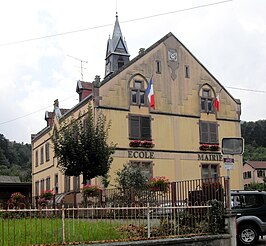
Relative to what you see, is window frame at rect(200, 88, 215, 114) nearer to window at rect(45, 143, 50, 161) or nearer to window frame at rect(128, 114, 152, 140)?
window frame at rect(128, 114, 152, 140)

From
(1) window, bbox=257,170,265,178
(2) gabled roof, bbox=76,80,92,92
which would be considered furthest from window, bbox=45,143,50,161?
(1) window, bbox=257,170,265,178

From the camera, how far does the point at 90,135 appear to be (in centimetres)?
2503

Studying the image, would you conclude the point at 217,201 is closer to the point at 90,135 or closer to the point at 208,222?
the point at 208,222

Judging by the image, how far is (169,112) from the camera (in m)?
→ 34.5

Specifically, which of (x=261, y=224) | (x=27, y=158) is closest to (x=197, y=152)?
(x=261, y=224)

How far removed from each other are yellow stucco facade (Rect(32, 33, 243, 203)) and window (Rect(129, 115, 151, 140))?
7cm

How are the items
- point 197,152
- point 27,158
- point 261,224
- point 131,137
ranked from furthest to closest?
point 27,158, point 197,152, point 131,137, point 261,224

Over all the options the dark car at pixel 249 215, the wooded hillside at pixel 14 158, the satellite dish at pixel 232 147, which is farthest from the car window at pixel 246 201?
the wooded hillside at pixel 14 158

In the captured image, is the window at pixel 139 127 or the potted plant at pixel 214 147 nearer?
the window at pixel 139 127

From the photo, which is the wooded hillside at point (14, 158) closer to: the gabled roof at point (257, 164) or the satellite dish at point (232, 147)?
the gabled roof at point (257, 164)

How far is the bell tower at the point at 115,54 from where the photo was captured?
41.9 meters

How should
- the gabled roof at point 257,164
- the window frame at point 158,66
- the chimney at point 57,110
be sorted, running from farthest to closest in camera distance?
Result: the gabled roof at point 257,164, the chimney at point 57,110, the window frame at point 158,66

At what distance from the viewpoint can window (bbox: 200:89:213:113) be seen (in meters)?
36.2

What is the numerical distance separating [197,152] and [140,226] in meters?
23.7
